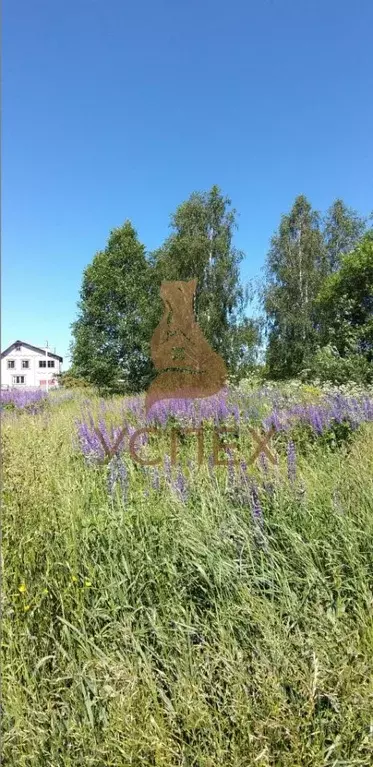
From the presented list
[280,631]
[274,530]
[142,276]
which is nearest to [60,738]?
[280,631]

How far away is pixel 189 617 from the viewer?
1598 millimetres

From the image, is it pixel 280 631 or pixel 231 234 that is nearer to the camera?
pixel 280 631

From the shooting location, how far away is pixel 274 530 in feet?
7.00

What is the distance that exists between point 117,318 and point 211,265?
6141 millimetres

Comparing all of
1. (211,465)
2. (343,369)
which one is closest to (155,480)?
(211,465)

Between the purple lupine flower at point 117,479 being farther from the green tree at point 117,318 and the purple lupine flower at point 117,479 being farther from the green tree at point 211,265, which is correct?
the green tree at point 211,265

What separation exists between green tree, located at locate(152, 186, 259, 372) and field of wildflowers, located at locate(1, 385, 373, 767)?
8.15 m

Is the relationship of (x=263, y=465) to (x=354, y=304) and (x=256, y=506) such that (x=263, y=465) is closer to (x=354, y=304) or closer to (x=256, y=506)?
(x=256, y=506)

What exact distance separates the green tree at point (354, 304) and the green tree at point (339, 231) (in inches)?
240

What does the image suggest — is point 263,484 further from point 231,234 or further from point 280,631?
point 231,234

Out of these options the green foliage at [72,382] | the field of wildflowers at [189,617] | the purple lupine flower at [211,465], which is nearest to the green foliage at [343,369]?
the green foliage at [72,382]

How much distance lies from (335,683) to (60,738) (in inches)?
33.4

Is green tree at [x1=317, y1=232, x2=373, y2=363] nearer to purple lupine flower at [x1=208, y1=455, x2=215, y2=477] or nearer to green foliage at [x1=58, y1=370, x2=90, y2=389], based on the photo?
green foliage at [x1=58, y1=370, x2=90, y2=389]

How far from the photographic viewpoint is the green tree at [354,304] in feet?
31.1
